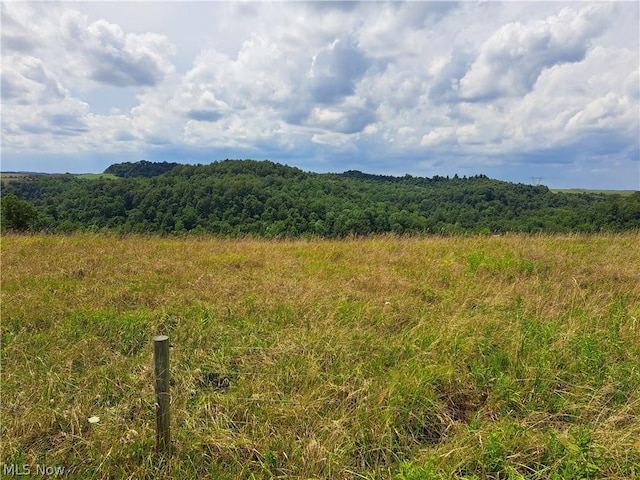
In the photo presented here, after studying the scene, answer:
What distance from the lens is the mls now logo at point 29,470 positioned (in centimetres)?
223

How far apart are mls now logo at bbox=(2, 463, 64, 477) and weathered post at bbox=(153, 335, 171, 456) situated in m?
0.67

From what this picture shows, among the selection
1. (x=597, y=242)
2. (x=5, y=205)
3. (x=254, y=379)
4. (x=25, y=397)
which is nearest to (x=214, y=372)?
(x=254, y=379)

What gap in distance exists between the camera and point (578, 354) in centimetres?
346

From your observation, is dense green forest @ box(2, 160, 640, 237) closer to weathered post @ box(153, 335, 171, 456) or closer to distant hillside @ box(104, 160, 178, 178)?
weathered post @ box(153, 335, 171, 456)

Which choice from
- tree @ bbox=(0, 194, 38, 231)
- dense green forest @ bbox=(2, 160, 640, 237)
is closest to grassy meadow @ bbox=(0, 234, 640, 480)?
dense green forest @ bbox=(2, 160, 640, 237)

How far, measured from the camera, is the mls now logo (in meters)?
2.23

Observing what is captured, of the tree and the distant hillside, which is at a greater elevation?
the distant hillside

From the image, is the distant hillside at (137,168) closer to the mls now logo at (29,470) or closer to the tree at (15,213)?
the tree at (15,213)

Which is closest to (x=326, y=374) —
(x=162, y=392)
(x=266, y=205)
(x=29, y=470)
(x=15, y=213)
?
(x=162, y=392)

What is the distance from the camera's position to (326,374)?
321 cm

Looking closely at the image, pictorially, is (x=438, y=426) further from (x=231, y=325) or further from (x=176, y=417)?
(x=231, y=325)

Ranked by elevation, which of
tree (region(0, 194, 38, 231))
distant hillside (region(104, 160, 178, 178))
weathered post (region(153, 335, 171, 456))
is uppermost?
distant hillside (region(104, 160, 178, 178))

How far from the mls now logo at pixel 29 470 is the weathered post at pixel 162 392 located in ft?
2.19

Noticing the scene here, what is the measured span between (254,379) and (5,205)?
32.3 metres
